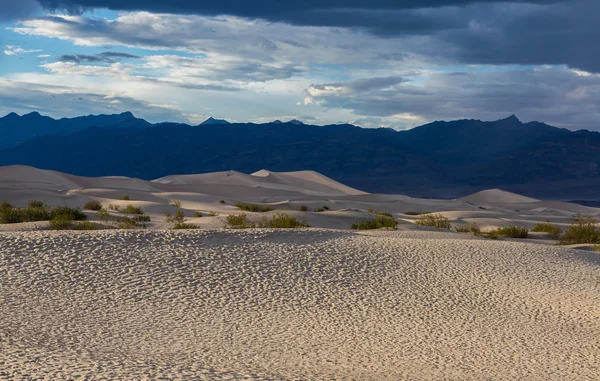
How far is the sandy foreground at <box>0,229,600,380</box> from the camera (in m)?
8.39

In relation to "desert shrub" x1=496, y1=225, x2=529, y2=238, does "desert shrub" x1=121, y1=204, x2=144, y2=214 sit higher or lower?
higher

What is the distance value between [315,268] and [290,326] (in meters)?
3.82

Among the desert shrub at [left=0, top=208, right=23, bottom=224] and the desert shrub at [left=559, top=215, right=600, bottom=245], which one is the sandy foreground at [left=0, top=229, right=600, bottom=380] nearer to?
the desert shrub at [left=559, top=215, right=600, bottom=245]

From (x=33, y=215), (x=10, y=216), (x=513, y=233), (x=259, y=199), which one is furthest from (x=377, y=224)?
(x=259, y=199)

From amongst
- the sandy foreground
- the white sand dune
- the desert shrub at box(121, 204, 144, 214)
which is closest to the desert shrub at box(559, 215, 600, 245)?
the white sand dune

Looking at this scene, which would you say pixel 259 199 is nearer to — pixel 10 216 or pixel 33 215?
pixel 33 215

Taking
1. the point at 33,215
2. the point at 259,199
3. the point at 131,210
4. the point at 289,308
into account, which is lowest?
the point at 289,308

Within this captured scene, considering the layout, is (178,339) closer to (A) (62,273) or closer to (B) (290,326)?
(B) (290,326)

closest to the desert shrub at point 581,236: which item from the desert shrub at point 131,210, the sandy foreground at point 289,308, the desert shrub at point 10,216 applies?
the sandy foreground at point 289,308

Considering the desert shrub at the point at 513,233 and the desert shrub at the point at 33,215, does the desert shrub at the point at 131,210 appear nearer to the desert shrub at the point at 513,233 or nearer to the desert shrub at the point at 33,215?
the desert shrub at the point at 33,215

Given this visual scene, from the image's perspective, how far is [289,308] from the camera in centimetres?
1165

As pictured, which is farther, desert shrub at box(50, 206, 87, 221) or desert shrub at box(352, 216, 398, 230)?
desert shrub at box(352, 216, 398, 230)

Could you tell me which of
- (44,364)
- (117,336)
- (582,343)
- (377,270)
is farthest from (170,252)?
(582,343)

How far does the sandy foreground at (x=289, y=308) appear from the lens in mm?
8391
